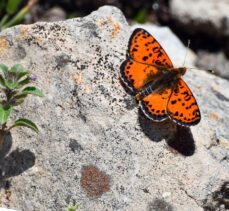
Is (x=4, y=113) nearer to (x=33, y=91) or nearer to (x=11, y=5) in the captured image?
(x=33, y=91)

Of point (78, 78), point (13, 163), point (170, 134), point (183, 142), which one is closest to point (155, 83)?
point (170, 134)

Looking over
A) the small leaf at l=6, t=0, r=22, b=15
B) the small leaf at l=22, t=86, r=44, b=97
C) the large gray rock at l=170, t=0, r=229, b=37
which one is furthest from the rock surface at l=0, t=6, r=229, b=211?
the large gray rock at l=170, t=0, r=229, b=37

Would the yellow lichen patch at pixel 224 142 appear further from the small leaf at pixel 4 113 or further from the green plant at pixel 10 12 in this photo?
the green plant at pixel 10 12

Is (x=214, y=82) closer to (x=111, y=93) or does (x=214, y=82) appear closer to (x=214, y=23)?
(x=111, y=93)

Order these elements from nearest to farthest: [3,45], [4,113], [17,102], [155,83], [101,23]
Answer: [4,113], [17,102], [155,83], [3,45], [101,23]

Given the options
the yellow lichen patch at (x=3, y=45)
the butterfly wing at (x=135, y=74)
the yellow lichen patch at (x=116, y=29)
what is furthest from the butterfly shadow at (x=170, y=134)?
the yellow lichen patch at (x=3, y=45)

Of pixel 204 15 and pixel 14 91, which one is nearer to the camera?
pixel 14 91
